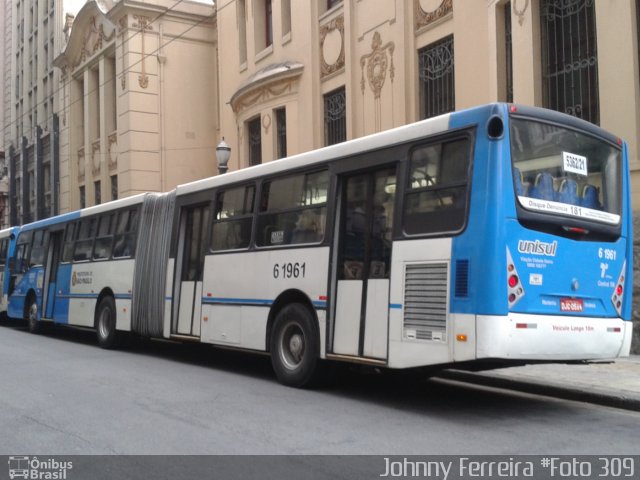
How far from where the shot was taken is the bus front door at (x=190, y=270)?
39.2ft

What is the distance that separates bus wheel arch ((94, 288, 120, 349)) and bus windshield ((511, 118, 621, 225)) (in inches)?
377

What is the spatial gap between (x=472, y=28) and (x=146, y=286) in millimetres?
8225

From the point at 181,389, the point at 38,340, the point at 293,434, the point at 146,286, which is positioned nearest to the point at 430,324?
the point at 293,434

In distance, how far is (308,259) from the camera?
941 centimetres

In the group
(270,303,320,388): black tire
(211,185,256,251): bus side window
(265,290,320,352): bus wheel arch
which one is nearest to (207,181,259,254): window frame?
(211,185,256,251): bus side window

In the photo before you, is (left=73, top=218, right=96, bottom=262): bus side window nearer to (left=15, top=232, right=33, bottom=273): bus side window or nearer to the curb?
(left=15, top=232, right=33, bottom=273): bus side window

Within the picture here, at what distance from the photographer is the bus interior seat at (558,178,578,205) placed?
762 centimetres

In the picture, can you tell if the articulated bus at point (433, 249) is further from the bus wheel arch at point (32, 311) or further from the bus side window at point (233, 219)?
the bus wheel arch at point (32, 311)

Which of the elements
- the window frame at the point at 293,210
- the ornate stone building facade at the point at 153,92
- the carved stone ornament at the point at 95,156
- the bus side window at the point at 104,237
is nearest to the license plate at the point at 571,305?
the window frame at the point at 293,210

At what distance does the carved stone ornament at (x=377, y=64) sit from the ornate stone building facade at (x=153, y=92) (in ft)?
38.8

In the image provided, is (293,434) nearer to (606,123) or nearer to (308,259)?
(308,259)

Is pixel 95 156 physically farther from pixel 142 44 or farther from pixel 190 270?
pixel 190 270

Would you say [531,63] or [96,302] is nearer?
[531,63]
